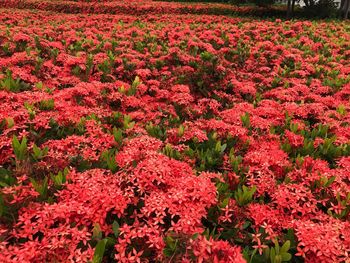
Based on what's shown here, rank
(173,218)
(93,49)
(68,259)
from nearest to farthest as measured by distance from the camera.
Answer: (68,259) < (173,218) < (93,49)

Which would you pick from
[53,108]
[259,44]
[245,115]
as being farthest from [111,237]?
[259,44]

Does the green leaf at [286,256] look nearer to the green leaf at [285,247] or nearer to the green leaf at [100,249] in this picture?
the green leaf at [285,247]

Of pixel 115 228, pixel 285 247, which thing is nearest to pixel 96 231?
pixel 115 228

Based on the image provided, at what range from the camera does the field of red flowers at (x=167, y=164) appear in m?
2.91

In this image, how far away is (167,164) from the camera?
3.79 meters

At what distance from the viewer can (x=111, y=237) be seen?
10.1 feet

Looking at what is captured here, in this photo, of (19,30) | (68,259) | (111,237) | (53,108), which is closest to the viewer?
(68,259)

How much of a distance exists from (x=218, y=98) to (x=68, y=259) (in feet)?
17.4

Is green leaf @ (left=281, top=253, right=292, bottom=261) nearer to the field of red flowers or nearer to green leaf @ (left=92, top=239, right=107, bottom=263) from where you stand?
the field of red flowers

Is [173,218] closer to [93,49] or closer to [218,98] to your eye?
[218,98]

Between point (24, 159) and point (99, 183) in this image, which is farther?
point (24, 159)

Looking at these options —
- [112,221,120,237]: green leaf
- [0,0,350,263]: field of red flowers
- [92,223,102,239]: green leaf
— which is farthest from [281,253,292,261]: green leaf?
[92,223,102,239]: green leaf

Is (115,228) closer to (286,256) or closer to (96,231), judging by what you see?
(96,231)

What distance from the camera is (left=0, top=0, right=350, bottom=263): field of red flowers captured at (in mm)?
2914
